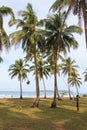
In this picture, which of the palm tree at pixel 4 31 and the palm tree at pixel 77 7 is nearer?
the palm tree at pixel 77 7

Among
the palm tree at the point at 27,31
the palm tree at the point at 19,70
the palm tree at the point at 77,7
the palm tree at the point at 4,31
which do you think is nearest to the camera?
the palm tree at the point at 77,7

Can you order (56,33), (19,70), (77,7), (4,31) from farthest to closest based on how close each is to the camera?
(19,70) → (56,33) → (4,31) → (77,7)

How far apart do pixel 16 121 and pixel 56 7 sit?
464 inches

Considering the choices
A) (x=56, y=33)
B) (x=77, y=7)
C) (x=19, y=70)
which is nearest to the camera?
(x=77, y=7)

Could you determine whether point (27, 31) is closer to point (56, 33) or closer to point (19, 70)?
point (56, 33)

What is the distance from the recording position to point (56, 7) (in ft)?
93.9

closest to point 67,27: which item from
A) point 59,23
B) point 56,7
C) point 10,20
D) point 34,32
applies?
point 59,23

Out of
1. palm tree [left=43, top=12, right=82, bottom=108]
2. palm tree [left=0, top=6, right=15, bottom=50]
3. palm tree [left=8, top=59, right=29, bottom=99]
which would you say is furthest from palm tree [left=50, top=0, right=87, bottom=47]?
palm tree [left=8, top=59, right=29, bottom=99]

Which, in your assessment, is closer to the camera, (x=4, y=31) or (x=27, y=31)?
(x=4, y=31)

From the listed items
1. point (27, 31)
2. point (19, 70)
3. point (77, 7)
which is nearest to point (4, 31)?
point (27, 31)

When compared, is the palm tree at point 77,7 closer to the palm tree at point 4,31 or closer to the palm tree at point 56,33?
the palm tree at point 4,31

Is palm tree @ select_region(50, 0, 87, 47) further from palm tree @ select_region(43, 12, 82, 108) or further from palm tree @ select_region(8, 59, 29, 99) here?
palm tree @ select_region(8, 59, 29, 99)

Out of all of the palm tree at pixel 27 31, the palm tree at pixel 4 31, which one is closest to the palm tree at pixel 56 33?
the palm tree at pixel 27 31

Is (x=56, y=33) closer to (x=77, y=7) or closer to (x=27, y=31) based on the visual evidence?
(x=27, y=31)
